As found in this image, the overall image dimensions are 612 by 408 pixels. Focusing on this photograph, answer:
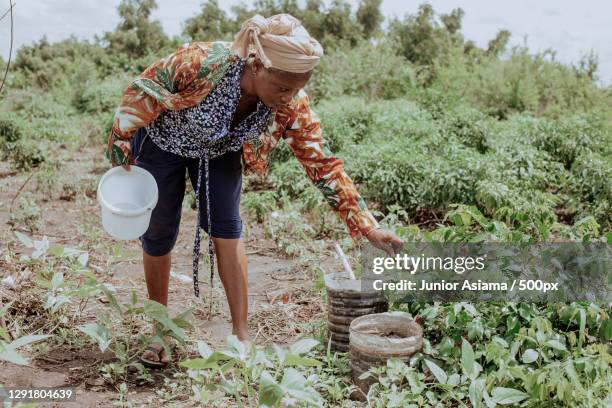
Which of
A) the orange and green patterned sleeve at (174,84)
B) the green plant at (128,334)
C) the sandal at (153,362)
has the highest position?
the orange and green patterned sleeve at (174,84)

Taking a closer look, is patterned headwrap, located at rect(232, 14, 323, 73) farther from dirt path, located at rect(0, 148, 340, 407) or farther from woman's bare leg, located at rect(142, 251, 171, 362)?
dirt path, located at rect(0, 148, 340, 407)

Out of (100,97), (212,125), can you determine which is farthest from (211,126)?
(100,97)

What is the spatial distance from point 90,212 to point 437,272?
3529 millimetres

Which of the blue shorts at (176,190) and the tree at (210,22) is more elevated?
the tree at (210,22)

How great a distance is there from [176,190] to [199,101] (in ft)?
1.36

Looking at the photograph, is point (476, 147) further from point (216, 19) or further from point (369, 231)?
point (216, 19)

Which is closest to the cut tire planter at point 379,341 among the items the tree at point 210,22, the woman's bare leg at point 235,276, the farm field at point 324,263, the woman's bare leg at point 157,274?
the farm field at point 324,263

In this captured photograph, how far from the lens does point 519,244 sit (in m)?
2.20

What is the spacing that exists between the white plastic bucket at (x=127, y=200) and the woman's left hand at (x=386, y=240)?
0.77 metres

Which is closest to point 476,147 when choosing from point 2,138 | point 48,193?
point 48,193

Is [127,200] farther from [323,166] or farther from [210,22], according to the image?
[210,22]

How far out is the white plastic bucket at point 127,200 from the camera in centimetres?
211

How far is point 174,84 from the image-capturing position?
206cm

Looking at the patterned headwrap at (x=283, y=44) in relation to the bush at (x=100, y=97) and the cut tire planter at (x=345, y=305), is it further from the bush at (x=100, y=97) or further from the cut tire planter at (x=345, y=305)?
the bush at (x=100, y=97)
